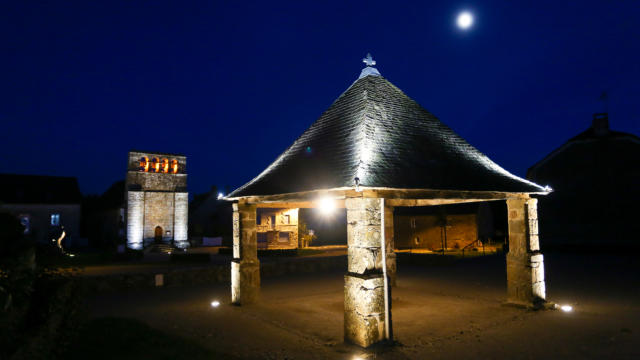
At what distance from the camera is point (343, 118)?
9625 mm

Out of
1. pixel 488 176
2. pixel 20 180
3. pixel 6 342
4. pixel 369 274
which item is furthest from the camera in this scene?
pixel 20 180

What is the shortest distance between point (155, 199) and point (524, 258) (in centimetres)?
2796

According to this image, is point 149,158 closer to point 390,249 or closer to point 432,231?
point 432,231

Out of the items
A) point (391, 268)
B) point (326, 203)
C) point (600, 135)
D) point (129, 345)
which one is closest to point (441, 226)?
point (600, 135)

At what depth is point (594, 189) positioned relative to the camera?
21547 mm

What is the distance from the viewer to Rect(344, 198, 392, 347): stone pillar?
7.08m

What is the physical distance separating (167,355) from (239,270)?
4114 millimetres

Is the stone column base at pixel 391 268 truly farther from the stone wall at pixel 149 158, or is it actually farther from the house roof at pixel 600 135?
the stone wall at pixel 149 158

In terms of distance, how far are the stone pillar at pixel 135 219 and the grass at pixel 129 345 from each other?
23.2m

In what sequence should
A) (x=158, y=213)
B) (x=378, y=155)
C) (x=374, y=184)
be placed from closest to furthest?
(x=374, y=184)
(x=378, y=155)
(x=158, y=213)

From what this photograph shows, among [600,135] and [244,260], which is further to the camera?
[600,135]

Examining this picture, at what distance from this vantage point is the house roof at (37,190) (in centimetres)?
3388

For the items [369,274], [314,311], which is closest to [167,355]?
[369,274]

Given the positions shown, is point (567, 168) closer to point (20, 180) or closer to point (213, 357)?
point (213, 357)
